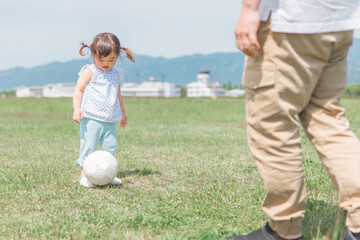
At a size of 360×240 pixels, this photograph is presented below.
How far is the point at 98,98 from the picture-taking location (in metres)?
4.98

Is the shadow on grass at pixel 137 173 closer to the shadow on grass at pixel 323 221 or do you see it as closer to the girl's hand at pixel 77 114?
the girl's hand at pixel 77 114

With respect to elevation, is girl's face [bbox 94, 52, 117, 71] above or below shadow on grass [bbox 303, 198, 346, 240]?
above

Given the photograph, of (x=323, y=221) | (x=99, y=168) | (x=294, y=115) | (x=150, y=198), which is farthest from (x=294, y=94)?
(x=99, y=168)

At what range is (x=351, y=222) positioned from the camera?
8.33 ft

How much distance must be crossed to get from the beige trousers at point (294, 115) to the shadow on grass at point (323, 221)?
12.7 inches

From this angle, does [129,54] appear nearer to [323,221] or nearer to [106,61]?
[106,61]

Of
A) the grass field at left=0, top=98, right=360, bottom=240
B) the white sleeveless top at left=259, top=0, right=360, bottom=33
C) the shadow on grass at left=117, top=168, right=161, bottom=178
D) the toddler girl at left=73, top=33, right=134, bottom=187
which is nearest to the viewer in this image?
the white sleeveless top at left=259, top=0, right=360, bottom=33

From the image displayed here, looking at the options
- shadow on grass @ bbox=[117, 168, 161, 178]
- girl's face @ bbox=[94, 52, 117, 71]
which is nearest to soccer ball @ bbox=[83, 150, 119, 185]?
shadow on grass @ bbox=[117, 168, 161, 178]

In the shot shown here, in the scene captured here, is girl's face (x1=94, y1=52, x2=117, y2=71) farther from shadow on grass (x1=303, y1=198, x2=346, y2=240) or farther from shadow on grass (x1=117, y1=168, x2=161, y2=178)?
shadow on grass (x1=303, y1=198, x2=346, y2=240)

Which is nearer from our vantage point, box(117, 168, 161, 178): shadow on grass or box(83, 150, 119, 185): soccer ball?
box(83, 150, 119, 185): soccer ball

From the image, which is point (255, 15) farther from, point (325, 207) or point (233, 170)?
point (233, 170)

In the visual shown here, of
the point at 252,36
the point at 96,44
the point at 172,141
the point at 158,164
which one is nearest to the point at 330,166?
the point at 252,36

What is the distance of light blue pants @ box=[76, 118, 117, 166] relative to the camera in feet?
16.3

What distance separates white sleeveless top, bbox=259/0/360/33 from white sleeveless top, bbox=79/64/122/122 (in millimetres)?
2993
